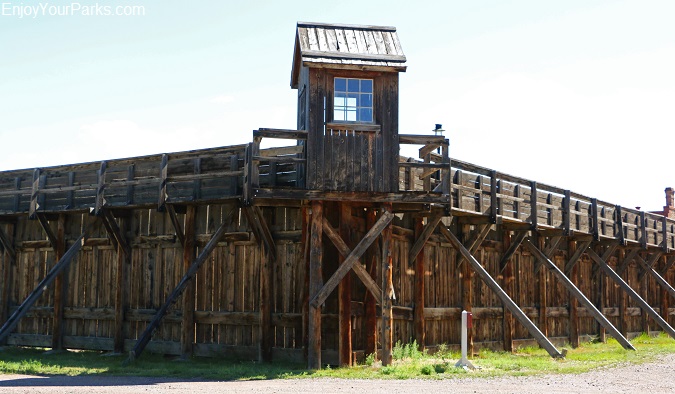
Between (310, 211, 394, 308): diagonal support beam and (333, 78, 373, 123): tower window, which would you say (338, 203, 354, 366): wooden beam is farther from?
(333, 78, 373, 123): tower window

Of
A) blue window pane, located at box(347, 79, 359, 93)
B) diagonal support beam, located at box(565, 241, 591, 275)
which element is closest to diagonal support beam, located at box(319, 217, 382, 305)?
blue window pane, located at box(347, 79, 359, 93)

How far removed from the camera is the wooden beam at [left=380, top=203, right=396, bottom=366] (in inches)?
677

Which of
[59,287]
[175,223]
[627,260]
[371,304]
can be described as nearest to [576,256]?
[627,260]

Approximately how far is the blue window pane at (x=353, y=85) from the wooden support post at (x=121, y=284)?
719 cm

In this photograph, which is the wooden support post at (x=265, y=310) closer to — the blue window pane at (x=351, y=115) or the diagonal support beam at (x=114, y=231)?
the blue window pane at (x=351, y=115)

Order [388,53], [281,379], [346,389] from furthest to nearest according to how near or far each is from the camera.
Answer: [388,53]
[281,379]
[346,389]

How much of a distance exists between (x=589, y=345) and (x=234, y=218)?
44.5 ft

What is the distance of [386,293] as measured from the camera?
17359 millimetres

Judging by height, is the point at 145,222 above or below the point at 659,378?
above

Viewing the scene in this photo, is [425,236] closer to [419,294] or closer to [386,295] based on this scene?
[419,294]

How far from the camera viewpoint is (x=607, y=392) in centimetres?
1348

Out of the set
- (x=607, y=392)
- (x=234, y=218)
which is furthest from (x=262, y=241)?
(x=607, y=392)

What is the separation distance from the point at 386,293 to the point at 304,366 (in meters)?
2.31

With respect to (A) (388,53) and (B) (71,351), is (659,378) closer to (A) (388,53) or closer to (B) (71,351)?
(A) (388,53)
